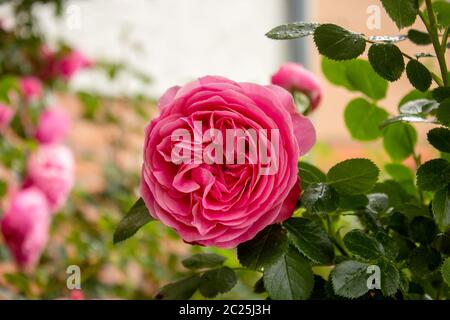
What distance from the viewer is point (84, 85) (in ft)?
4.87

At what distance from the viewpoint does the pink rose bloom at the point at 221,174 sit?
0.31 meters

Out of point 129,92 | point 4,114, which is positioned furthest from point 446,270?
point 129,92

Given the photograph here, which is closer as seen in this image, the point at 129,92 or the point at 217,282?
the point at 217,282

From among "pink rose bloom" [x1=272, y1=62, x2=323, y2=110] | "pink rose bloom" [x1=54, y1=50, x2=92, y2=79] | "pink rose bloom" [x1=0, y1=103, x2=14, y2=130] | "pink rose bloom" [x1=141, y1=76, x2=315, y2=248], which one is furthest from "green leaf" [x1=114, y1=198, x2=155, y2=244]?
A: "pink rose bloom" [x1=54, y1=50, x2=92, y2=79]

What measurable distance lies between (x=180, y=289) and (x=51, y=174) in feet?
1.54

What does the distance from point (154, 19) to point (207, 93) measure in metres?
1.33

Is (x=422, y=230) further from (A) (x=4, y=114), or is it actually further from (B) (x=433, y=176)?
(A) (x=4, y=114)

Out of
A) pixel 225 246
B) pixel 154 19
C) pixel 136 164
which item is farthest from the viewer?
pixel 154 19

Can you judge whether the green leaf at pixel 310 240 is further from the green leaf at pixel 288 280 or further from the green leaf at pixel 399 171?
the green leaf at pixel 399 171

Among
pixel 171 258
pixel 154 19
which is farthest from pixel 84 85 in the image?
pixel 171 258

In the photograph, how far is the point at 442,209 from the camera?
31 cm

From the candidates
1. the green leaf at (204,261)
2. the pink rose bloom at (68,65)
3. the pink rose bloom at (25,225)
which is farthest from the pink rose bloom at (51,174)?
the green leaf at (204,261)

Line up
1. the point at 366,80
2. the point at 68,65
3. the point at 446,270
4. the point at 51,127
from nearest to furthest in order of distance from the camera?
the point at 446,270 < the point at 366,80 < the point at 51,127 < the point at 68,65
